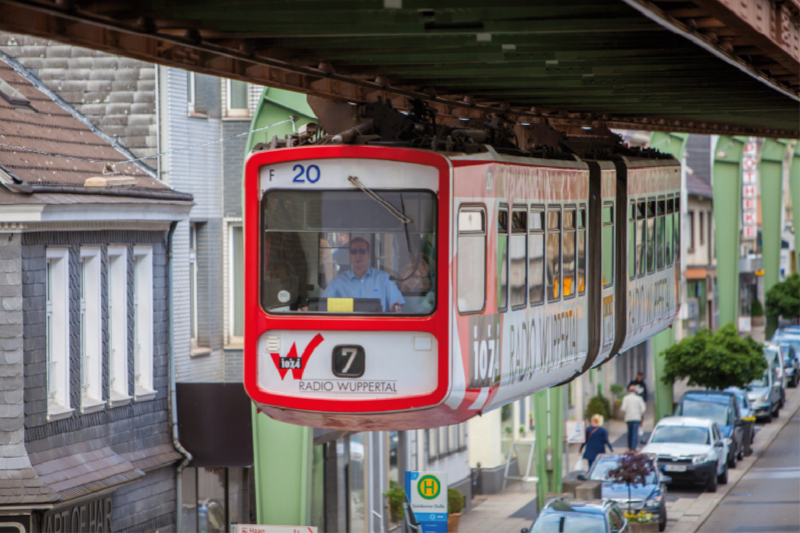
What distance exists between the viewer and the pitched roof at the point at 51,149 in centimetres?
1623

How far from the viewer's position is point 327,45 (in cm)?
1061

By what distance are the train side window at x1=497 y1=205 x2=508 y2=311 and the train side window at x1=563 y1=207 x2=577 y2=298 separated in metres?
1.97

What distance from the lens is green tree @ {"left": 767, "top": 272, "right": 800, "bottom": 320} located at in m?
53.0

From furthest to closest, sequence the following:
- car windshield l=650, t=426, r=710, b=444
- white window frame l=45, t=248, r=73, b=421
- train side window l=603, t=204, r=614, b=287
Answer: car windshield l=650, t=426, r=710, b=444
white window frame l=45, t=248, r=73, b=421
train side window l=603, t=204, r=614, b=287

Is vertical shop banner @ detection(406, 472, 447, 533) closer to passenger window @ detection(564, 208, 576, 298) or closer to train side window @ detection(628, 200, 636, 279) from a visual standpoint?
train side window @ detection(628, 200, 636, 279)

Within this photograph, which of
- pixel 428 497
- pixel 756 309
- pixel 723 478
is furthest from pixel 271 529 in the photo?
pixel 756 309

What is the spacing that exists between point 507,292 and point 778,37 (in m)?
3.40

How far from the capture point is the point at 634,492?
24656mm

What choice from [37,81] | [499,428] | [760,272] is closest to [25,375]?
[37,81]

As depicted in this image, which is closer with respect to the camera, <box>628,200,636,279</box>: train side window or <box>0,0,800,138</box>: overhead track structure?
<box>0,0,800,138</box>: overhead track structure

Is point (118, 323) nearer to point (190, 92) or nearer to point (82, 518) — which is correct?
point (82, 518)

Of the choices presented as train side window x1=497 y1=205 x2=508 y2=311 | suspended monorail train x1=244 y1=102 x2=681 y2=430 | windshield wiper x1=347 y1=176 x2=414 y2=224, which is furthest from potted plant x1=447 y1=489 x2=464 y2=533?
windshield wiper x1=347 y1=176 x2=414 y2=224

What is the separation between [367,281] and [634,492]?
1584 centimetres

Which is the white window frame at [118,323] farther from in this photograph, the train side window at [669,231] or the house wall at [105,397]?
the train side window at [669,231]
